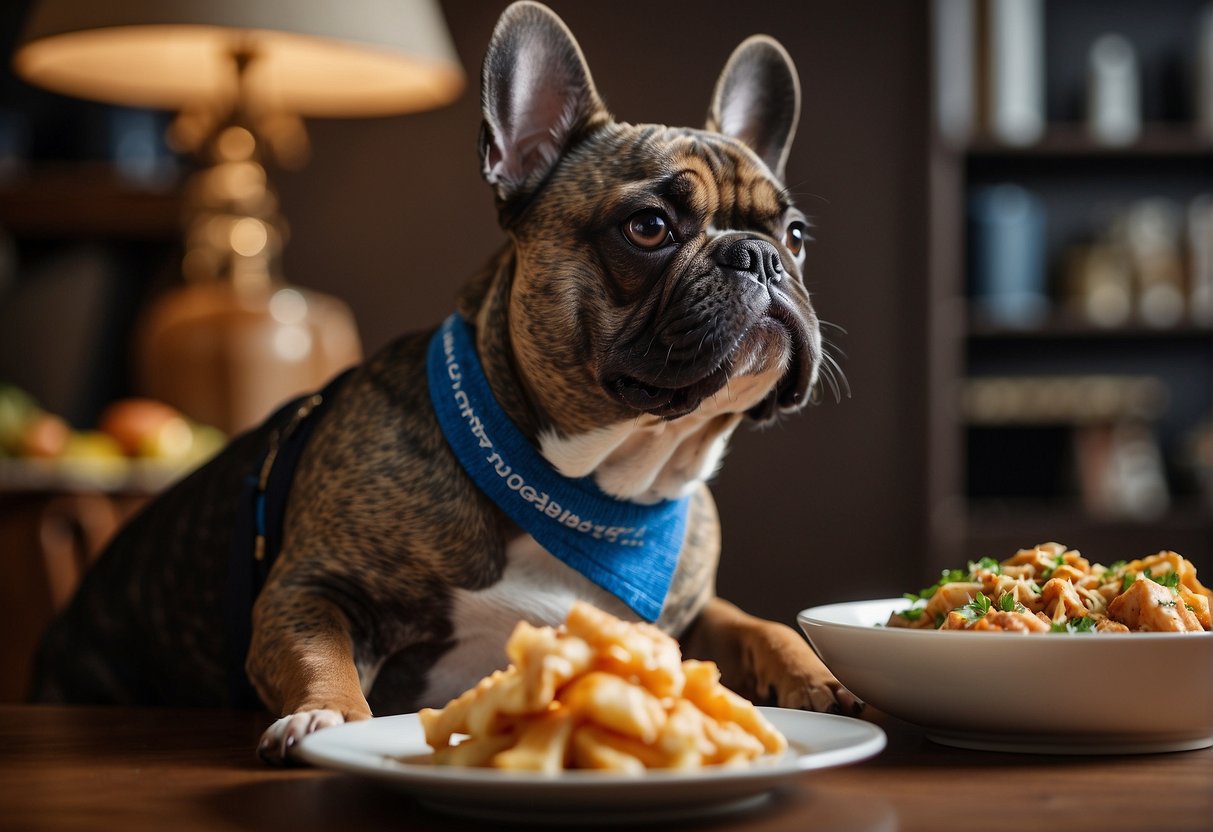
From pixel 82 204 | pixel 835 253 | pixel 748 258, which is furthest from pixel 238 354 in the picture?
pixel 835 253

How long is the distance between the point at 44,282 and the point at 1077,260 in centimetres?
321

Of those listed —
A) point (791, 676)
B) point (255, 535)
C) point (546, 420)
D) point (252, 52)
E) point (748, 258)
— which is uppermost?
point (252, 52)

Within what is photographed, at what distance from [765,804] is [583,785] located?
5.6 inches

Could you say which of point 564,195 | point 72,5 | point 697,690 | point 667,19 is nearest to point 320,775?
point 697,690

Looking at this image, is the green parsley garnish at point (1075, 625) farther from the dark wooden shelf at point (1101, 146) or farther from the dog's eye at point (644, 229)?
the dark wooden shelf at point (1101, 146)

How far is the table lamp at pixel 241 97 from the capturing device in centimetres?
215

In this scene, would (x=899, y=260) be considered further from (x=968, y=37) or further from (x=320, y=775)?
(x=320, y=775)

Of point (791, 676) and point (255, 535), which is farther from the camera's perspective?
point (255, 535)

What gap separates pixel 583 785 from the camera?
643 millimetres

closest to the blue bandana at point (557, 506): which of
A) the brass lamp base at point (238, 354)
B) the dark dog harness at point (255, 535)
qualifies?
the dark dog harness at point (255, 535)

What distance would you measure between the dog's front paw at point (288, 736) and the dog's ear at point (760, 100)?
0.89m

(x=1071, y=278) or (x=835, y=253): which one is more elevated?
(x=835, y=253)

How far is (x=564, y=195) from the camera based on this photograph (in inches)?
52.9

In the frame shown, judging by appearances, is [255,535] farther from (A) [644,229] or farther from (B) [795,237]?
(B) [795,237]
